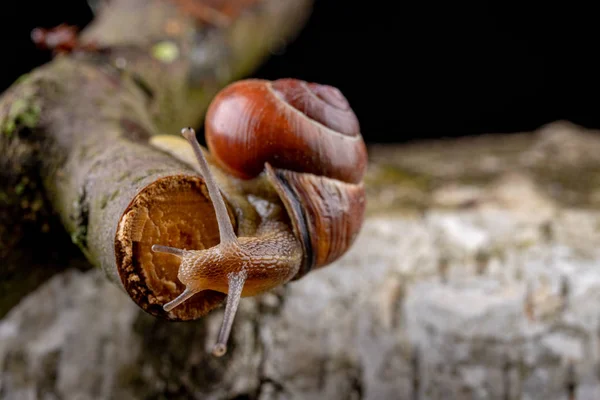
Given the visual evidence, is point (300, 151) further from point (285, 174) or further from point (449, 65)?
point (449, 65)

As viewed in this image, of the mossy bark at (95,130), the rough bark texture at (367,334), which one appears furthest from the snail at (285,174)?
the rough bark texture at (367,334)

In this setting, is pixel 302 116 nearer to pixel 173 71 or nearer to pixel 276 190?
pixel 276 190

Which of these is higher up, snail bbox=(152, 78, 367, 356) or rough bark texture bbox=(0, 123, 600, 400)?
snail bbox=(152, 78, 367, 356)

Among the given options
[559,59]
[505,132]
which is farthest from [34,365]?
[559,59]

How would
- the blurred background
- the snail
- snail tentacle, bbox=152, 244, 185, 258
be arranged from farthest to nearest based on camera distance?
the blurred background < the snail < snail tentacle, bbox=152, 244, 185, 258

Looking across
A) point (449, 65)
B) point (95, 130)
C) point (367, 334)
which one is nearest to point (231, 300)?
point (95, 130)

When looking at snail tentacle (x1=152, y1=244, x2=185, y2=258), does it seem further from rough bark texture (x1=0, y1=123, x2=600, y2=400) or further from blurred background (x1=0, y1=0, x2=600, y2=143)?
blurred background (x1=0, y1=0, x2=600, y2=143)

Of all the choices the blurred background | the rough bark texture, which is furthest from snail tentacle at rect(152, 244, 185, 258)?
the blurred background
